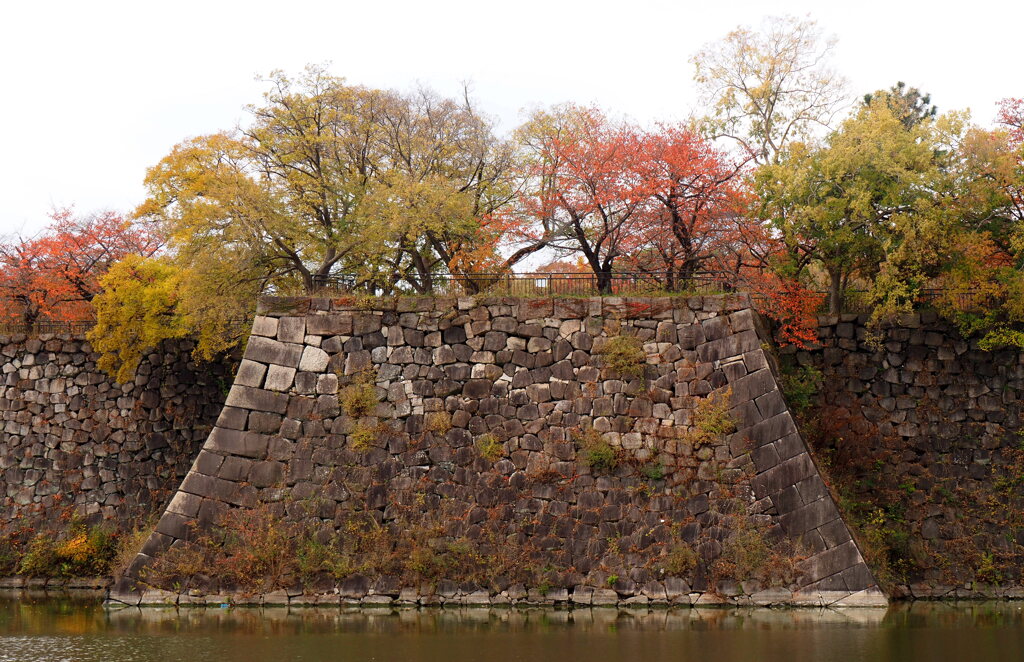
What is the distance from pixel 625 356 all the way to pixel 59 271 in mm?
17876

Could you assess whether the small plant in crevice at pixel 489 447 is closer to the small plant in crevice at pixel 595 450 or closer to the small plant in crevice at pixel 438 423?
the small plant in crevice at pixel 438 423

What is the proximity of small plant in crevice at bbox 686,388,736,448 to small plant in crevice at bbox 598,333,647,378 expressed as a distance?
1488 mm

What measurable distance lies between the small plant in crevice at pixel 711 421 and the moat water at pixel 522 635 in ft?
11.4

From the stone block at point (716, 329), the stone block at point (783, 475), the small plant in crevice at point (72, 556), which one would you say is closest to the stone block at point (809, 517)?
the stone block at point (783, 475)

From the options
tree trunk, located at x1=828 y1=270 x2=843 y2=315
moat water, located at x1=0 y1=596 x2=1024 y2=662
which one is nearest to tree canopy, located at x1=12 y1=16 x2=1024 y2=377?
tree trunk, located at x1=828 y1=270 x2=843 y2=315

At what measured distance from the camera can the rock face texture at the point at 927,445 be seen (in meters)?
22.0

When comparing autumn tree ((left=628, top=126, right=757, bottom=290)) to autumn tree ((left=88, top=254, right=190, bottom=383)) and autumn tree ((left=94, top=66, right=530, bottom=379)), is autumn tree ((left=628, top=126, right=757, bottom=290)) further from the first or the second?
autumn tree ((left=88, top=254, right=190, bottom=383))

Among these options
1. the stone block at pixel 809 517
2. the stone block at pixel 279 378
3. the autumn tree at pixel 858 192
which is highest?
the autumn tree at pixel 858 192

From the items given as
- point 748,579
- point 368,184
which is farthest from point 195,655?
point 368,184

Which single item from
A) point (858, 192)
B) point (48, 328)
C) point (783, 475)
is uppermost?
point (858, 192)

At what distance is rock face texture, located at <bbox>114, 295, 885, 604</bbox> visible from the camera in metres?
19.3

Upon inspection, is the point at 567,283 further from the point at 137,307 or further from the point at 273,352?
the point at 137,307

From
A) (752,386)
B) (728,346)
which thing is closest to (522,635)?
(752,386)

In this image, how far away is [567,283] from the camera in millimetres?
22609
